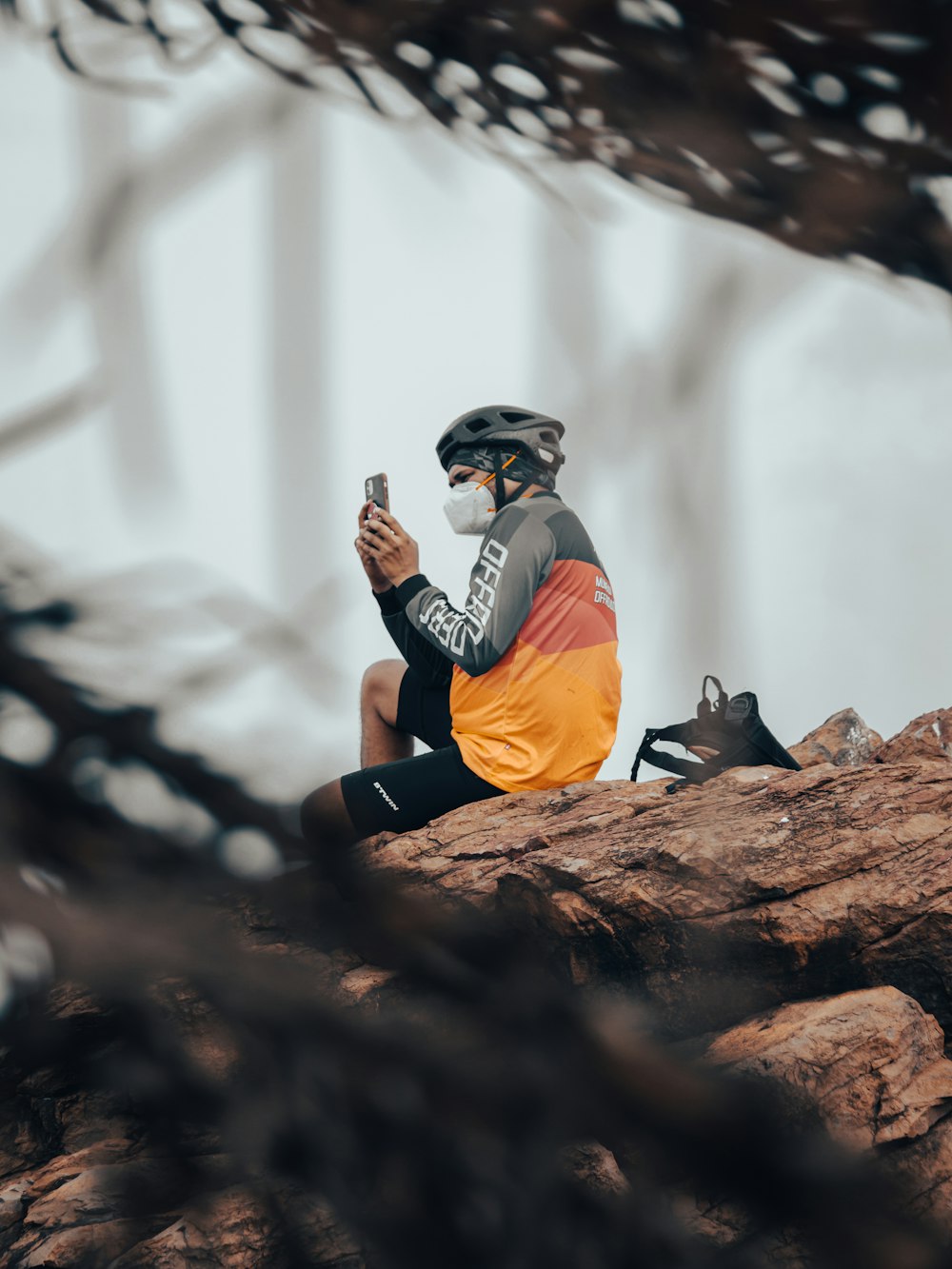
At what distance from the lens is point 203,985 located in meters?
0.44

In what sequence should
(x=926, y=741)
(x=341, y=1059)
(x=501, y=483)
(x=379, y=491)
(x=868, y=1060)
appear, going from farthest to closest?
(x=926, y=741)
(x=501, y=483)
(x=868, y=1060)
(x=379, y=491)
(x=341, y=1059)

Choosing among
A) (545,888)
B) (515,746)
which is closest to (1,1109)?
(545,888)

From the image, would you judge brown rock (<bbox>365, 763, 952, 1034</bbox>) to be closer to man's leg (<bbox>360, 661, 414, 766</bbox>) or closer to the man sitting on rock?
the man sitting on rock

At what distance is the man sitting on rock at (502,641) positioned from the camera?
3189 millimetres

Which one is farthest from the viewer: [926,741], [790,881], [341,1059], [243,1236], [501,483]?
[926,741]

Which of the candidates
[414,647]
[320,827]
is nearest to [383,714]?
[414,647]

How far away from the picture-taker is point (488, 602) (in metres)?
3.15

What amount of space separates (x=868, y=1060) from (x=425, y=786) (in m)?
1.44

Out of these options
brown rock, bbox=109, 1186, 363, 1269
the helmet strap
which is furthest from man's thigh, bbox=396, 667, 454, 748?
brown rock, bbox=109, 1186, 363, 1269

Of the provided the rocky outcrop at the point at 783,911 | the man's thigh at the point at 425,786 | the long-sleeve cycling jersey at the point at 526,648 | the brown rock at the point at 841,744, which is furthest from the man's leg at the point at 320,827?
the brown rock at the point at 841,744

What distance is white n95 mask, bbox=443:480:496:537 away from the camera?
3598mm

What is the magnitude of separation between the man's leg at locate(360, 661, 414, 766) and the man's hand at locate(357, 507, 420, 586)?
20.6 inches

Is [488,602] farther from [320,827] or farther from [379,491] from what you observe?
[320,827]

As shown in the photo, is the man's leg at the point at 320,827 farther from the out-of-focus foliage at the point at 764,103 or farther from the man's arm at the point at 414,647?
the man's arm at the point at 414,647
